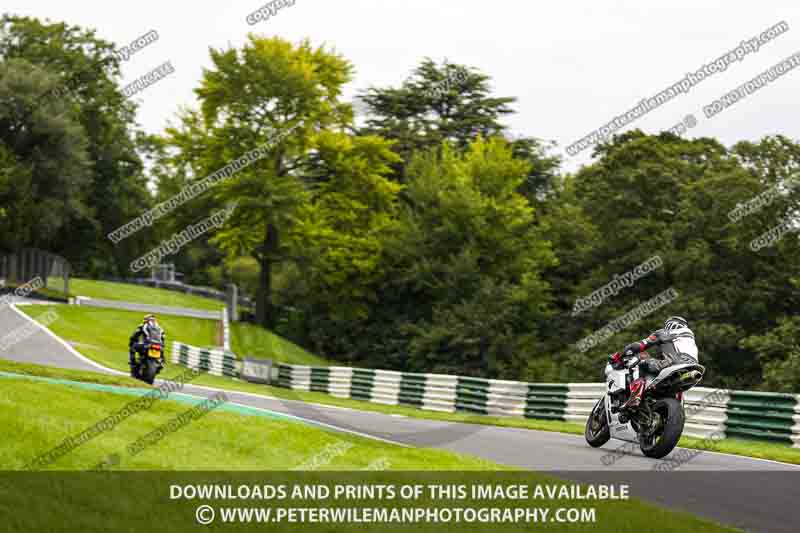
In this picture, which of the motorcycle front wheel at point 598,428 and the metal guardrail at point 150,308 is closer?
the motorcycle front wheel at point 598,428

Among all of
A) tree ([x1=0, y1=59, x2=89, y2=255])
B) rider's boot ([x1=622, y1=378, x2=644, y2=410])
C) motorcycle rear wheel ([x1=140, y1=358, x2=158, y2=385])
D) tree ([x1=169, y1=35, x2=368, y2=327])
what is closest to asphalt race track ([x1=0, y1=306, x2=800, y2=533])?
rider's boot ([x1=622, y1=378, x2=644, y2=410])

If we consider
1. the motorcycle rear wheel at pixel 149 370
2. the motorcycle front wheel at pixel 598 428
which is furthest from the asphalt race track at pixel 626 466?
the motorcycle rear wheel at pixel 149 370

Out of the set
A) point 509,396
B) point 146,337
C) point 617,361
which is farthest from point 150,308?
point 617,361

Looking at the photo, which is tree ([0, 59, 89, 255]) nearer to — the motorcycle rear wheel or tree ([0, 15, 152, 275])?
tree ([0, 15, 152, 275])

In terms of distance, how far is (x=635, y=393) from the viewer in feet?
44.3

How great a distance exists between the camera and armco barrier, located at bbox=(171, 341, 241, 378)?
35.8m

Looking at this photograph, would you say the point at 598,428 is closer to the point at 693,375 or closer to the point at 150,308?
the point at 693,375

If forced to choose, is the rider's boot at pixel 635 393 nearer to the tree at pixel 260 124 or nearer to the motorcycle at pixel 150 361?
the motorcycle at pixel 150 361

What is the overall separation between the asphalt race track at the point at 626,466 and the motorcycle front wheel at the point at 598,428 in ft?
0.48

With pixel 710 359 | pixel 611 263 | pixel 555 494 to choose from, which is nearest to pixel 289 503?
pixel 555 494

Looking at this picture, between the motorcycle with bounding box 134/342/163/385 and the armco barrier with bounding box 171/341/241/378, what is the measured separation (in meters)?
12.1

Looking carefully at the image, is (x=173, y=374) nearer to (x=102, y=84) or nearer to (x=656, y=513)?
(x=656, y=513)

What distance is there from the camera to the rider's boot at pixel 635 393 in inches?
529

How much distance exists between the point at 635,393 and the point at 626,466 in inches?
49.7
